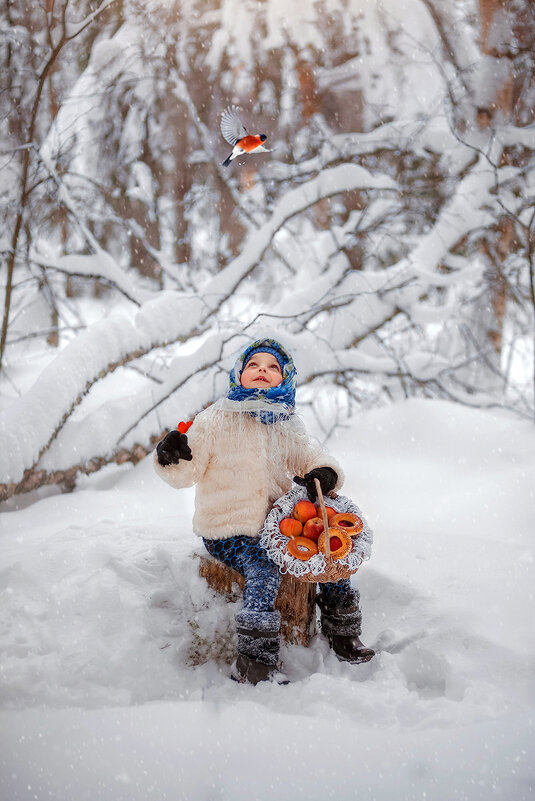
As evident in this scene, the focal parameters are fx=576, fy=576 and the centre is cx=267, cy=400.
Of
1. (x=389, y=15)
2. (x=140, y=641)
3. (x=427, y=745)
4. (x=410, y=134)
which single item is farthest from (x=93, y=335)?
(x=389, y=15)

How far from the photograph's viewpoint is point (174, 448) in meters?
1.99

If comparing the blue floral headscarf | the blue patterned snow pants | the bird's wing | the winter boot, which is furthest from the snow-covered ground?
the bird's wing

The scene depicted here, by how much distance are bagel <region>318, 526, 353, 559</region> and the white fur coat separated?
27 cm

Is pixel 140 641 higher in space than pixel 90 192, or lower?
lower

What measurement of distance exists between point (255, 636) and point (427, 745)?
57 cm

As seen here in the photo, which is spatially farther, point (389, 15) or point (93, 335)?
point (389, 15)

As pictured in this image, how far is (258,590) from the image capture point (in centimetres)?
184

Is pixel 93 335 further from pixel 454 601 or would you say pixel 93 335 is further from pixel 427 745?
pixel 427 745

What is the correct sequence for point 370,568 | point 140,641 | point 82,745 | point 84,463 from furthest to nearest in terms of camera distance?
point 84,463, point 370,568, point 140,641, point 82,745

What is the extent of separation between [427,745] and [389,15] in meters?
6.64

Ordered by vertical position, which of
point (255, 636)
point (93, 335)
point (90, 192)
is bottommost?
point (255, 636)

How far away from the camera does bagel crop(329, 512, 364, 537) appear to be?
1891 mm

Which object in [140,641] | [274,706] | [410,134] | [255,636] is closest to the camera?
[274,706]

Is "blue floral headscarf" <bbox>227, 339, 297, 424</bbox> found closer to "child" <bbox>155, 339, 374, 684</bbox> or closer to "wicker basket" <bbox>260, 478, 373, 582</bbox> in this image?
"child" <bbox>155, 339, 374, 684</bbox>
